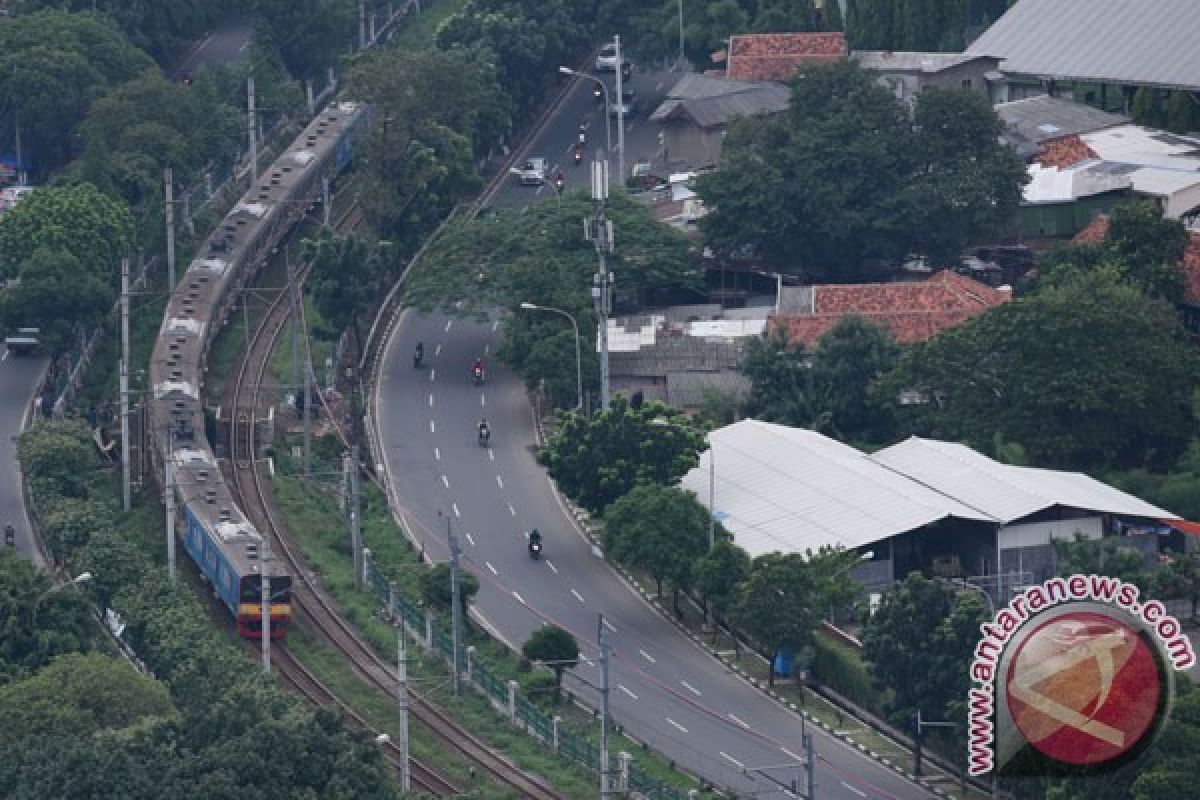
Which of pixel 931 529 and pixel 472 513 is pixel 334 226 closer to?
pixel 472 513

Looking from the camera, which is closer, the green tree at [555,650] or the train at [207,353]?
the green tree at [555,650]

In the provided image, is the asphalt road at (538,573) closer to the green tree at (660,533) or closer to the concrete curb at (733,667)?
the concrete curb at (733,667)

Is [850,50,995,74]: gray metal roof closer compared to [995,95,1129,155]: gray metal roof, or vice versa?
[995,95,1129,155]: gray metal roof

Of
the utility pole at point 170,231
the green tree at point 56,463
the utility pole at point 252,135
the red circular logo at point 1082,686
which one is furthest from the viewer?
the utility pole at point 252,135

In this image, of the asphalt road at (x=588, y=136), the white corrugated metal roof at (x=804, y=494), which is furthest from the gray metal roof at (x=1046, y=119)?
the white corrugated metal roof at (x=804, y=494)

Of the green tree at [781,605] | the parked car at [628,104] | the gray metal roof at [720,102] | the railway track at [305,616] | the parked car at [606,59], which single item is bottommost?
the railway track at [305,616]

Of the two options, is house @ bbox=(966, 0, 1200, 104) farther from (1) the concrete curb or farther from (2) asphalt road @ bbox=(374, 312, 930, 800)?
(1) the concrete curb

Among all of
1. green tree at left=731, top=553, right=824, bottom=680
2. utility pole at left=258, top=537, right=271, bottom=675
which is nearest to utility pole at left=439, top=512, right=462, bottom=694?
utility pole at left=258, top=537, right=271, bottom=675
